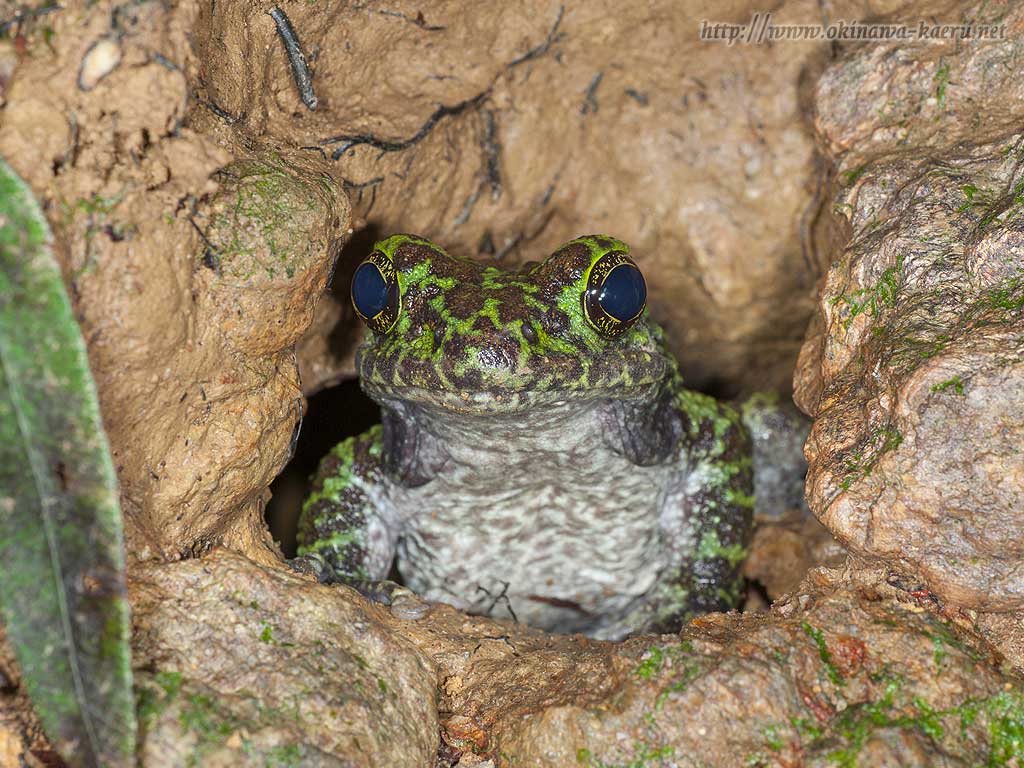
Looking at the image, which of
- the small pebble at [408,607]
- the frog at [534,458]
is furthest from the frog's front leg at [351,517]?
the small pebble at [408,607]

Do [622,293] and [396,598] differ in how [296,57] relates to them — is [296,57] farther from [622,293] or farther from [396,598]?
[396,598]

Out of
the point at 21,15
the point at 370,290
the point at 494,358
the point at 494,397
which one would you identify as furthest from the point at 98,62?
the point at 494,397

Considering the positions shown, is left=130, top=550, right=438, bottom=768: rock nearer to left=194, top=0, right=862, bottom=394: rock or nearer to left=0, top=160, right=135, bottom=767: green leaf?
left=0, top=160, right=135, bottom=767: green leaf

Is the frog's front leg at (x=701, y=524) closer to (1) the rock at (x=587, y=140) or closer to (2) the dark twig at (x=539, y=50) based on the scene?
(1) the rock at (x=587, y=140)

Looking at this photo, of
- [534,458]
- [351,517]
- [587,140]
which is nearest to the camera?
[534,458]

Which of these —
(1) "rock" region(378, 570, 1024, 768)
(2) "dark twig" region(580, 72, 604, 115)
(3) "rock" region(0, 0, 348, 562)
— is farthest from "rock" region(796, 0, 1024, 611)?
(3) "rock" region(0, 0, 348, 562)

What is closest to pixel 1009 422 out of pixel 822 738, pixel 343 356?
pixel 822 738

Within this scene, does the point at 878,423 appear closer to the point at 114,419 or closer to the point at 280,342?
the point at 280,342

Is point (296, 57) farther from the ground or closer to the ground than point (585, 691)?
farther from the ground
